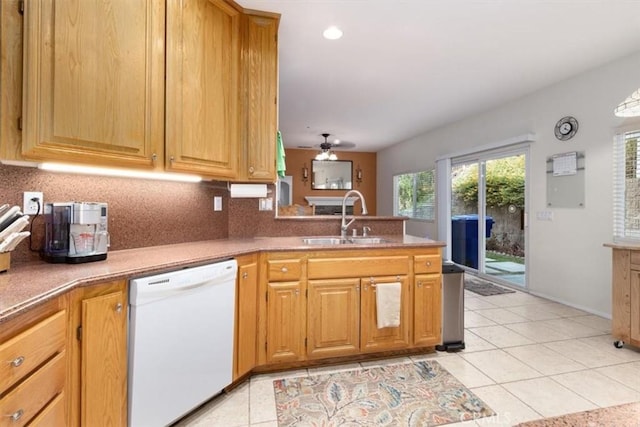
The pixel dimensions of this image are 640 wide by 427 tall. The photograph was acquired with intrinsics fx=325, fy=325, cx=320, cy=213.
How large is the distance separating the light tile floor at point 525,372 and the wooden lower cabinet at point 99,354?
54 centimetres

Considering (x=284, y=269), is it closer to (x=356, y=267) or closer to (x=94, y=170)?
(x=356, y=267)

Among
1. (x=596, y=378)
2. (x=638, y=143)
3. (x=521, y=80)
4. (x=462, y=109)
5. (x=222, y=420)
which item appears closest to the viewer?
(x=222, y=420)

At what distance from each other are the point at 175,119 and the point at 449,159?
531 centimetres

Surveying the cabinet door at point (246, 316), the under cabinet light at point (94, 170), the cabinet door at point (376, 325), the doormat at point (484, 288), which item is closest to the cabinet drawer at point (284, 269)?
the cabinet door at point (246, 316)

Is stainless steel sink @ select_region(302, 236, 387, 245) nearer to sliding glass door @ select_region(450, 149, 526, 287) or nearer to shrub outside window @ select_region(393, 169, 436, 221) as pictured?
sliding glass door @ select_region(450, 149, 526, 287)

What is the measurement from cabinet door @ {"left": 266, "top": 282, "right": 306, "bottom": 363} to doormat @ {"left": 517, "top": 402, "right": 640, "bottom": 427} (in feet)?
5.64

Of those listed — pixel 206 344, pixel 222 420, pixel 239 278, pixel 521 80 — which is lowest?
pixel 222 420

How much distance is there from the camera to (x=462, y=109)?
5180 mm

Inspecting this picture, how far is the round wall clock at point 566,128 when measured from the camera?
151 inches

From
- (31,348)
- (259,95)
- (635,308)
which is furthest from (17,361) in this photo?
(635,308)

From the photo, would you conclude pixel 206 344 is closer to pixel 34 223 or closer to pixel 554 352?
pixel 34 223

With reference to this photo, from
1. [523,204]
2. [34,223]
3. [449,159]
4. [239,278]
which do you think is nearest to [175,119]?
[34,223]

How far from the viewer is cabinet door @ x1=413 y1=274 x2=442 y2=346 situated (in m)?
2.57

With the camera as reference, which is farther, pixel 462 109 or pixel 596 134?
pixel 462 109
